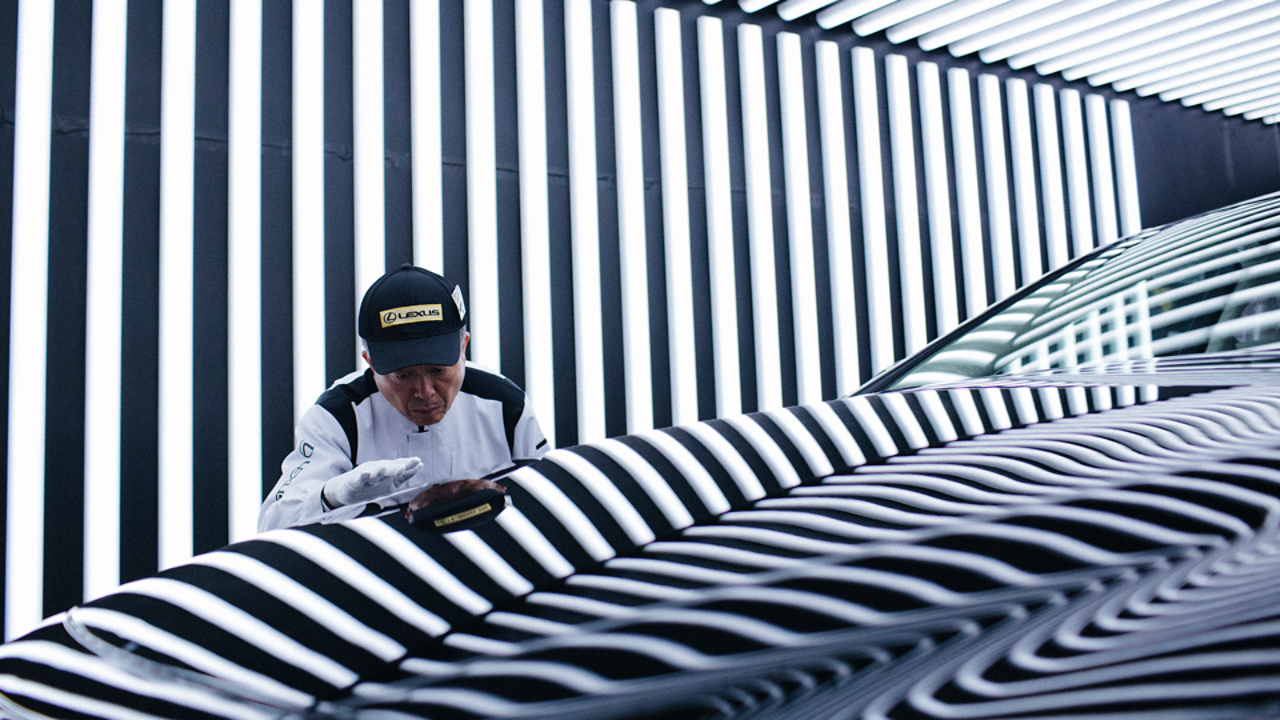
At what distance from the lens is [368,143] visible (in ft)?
9.53

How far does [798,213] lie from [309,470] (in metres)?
2.72

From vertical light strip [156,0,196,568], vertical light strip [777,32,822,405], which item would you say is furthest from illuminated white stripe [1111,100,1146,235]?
vertical light strip [156,0,196,568]

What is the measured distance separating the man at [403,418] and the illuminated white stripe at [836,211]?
7.23ft

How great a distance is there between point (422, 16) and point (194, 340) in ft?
4.80

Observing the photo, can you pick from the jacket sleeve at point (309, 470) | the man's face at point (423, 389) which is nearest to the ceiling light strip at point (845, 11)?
the man's face at point (423, 389)

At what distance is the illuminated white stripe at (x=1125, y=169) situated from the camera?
4.92 metres

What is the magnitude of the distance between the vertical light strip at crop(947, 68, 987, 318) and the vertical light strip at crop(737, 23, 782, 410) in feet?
4.16

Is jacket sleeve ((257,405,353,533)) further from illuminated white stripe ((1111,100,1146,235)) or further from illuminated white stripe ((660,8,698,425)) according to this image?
illuminated white stripe ((1111,100,1146,235))

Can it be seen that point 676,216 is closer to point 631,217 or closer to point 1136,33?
point 631,217

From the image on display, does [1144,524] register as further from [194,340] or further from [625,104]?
[625,104]

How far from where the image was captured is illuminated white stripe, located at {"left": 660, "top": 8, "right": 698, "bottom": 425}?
3.44 meters

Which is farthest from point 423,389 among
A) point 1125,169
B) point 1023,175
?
point 1125,169

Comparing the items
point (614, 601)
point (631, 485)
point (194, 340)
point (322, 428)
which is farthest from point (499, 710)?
point (194, 340)

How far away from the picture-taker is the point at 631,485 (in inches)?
32.6
